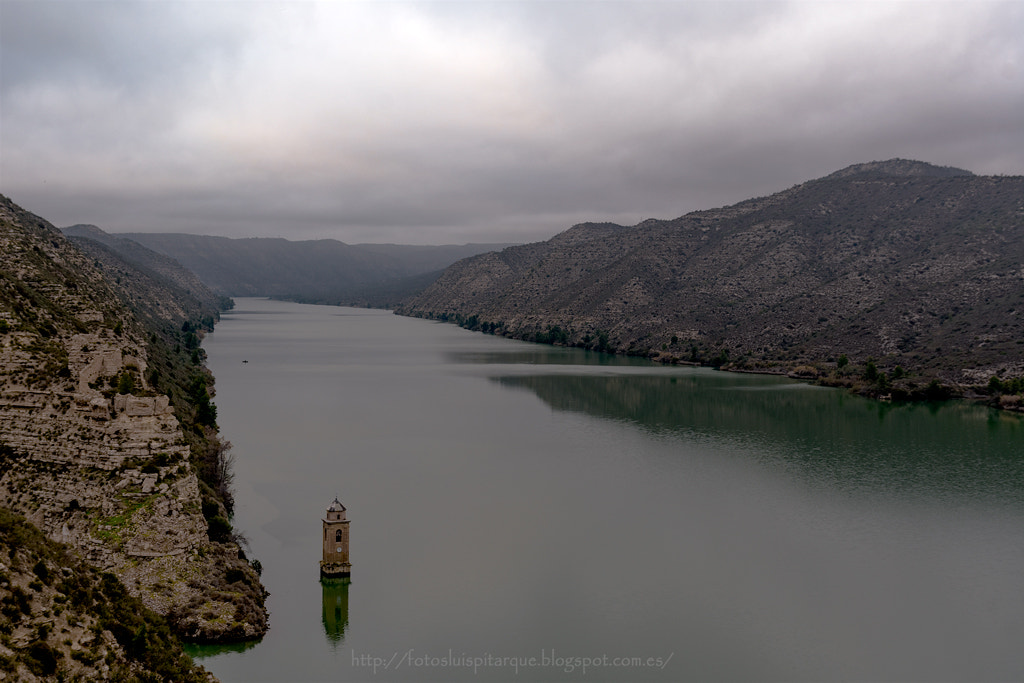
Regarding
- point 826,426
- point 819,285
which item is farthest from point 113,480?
point 819,285

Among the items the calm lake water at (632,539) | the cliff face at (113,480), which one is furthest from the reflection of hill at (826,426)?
the cliff face at (113,480)

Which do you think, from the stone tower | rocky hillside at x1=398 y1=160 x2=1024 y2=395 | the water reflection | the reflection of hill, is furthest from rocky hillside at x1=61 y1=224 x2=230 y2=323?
the water reflection

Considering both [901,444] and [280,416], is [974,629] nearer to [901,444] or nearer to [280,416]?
[901,444]

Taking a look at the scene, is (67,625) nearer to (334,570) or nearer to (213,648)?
(213,648)

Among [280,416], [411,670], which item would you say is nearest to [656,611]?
[411,670]

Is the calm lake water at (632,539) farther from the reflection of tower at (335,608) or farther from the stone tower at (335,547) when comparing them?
the stone tower at (335,547)

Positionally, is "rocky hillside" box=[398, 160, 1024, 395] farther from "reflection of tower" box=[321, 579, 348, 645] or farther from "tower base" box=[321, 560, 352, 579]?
"reflection of tower" box=[321, 579, 348, 645]
